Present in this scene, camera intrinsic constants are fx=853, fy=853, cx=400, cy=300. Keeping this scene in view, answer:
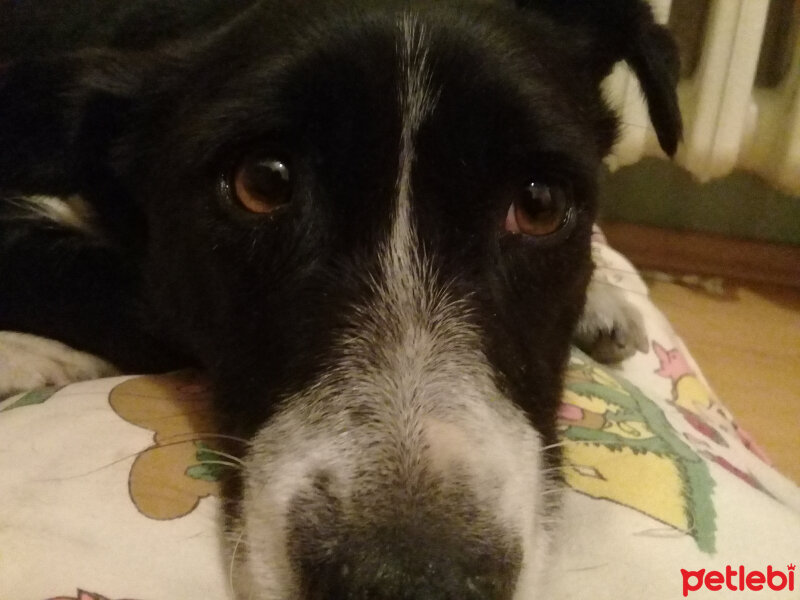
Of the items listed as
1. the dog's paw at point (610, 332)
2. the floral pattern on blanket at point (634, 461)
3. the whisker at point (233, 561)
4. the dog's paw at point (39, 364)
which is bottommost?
the dog's paw at point (610, 332)

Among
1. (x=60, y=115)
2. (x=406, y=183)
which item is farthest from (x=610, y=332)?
(x=60, y=115)

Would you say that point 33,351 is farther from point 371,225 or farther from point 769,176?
point 769,176

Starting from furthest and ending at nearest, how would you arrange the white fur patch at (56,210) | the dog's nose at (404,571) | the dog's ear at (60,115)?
the white fur patch at (56,210), the dog's ear at (60,115), the dog's nose at (404,571)

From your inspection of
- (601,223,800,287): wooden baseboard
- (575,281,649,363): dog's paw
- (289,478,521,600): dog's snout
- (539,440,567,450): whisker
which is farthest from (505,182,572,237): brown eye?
(601,223,800,287): wooden baseboard

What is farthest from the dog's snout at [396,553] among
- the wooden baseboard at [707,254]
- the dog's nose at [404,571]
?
the wooden baseboard at [707,254]

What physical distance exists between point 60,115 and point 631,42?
80cm

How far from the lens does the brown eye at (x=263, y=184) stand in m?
0.89

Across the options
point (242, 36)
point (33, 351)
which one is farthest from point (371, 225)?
point (33, 351)

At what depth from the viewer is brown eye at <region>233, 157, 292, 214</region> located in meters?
0.89

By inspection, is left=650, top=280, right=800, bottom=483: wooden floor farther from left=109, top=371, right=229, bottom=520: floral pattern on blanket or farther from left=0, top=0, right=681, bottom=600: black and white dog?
left=109, top=371, right=229, bottom=520: floral pattern on blanket

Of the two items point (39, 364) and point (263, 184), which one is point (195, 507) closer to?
point (263, 184)

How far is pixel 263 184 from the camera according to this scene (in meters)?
0.90

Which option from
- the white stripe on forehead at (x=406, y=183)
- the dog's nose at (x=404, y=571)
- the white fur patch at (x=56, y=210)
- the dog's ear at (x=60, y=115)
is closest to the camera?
the dog's nose at (x=404, y=571)

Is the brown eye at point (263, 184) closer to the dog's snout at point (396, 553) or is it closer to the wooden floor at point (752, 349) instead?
the dog's snout at point (396, 553)
